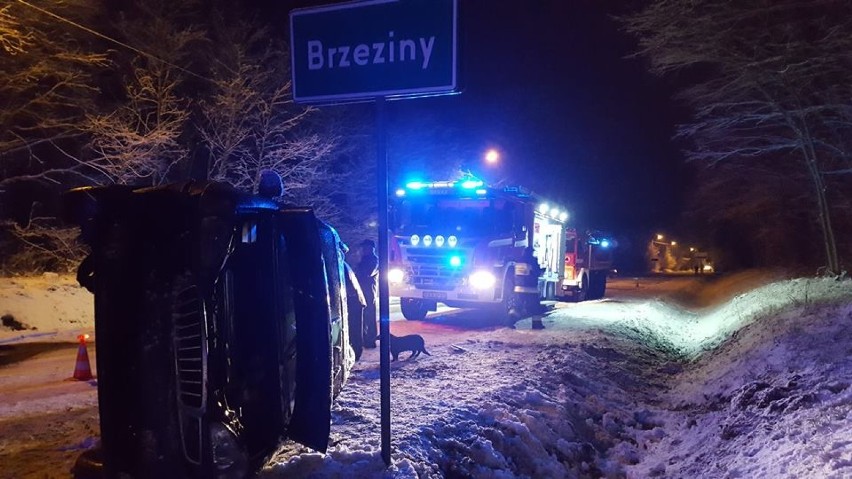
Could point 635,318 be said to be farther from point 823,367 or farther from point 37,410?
point 37,410

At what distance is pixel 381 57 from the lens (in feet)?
13.9

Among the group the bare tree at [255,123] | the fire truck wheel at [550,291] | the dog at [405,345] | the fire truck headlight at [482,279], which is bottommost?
the fire truck wheel at [550,291]

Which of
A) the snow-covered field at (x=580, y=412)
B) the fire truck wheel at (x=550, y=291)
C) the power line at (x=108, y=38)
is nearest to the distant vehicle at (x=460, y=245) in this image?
the snow-covered field at (x=580, y=412)

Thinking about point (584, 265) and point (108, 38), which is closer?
point (108, 38)

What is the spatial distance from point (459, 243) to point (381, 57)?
9.50 metres

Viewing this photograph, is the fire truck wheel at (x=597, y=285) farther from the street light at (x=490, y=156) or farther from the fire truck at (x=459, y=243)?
the fire truck at (x=459, y=243)

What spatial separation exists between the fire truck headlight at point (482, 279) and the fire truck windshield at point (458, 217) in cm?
92

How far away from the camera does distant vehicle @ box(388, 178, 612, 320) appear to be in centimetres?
1352

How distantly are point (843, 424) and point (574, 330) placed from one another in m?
8.09

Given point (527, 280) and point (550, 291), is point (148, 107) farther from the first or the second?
point (550, 291)

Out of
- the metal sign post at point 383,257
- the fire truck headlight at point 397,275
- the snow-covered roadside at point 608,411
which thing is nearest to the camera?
the metal sign post at point 383,257

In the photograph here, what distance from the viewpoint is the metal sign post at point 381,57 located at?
13.5ft

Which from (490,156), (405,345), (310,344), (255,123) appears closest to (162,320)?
(310,344)

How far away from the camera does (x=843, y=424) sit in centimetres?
467
